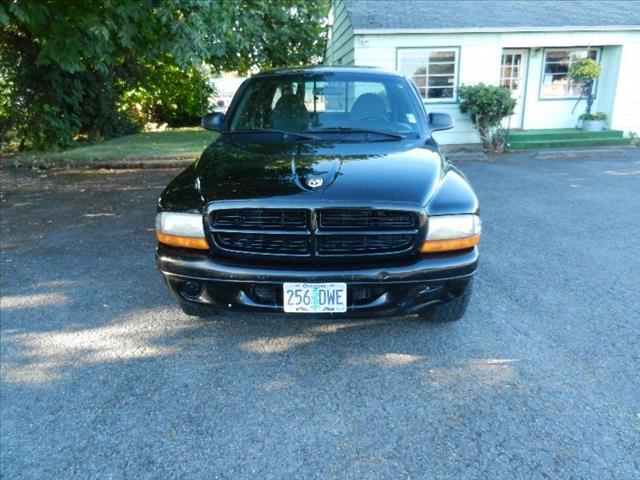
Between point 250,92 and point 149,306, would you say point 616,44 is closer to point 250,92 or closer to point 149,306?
point 250,92

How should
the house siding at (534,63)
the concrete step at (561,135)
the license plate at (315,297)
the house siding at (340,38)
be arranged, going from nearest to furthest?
the license plate at (315,297) → the house siding at (534,63) → the concrete step at (561,135) → the house siding at (340,38)

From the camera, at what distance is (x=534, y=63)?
12.6 m

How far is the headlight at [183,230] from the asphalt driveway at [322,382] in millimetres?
753

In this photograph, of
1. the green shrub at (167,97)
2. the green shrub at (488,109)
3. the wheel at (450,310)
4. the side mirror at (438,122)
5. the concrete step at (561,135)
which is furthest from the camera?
the green shrub at (167,97)

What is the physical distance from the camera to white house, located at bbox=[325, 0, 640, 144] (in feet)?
37.9

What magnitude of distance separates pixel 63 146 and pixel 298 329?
1194cm

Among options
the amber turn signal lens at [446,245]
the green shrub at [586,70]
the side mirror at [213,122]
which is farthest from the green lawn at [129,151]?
the green shrub at [586,70]

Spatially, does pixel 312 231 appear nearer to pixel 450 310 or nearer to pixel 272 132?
pixel 450 310

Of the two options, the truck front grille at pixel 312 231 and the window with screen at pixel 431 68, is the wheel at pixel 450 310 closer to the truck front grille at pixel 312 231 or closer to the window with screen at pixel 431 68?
the truck front grille at pixel 312 231

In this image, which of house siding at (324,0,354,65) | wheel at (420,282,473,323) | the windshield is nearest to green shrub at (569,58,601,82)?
house siding at (324,0,354,65)

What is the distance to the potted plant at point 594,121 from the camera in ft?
39.7

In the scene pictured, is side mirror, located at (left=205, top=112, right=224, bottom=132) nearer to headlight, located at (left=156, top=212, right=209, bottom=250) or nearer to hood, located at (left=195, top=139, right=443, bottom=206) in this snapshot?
hood, located at (left=195, top=139, right=443, bottom=206)

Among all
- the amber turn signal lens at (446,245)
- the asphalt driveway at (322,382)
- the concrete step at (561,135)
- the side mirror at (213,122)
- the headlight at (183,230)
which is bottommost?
the asphalt driveway at (322,382)

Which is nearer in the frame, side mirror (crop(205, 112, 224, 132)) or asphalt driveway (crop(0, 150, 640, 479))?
asphalt driveway (crop(0, 150, 640, 479))
